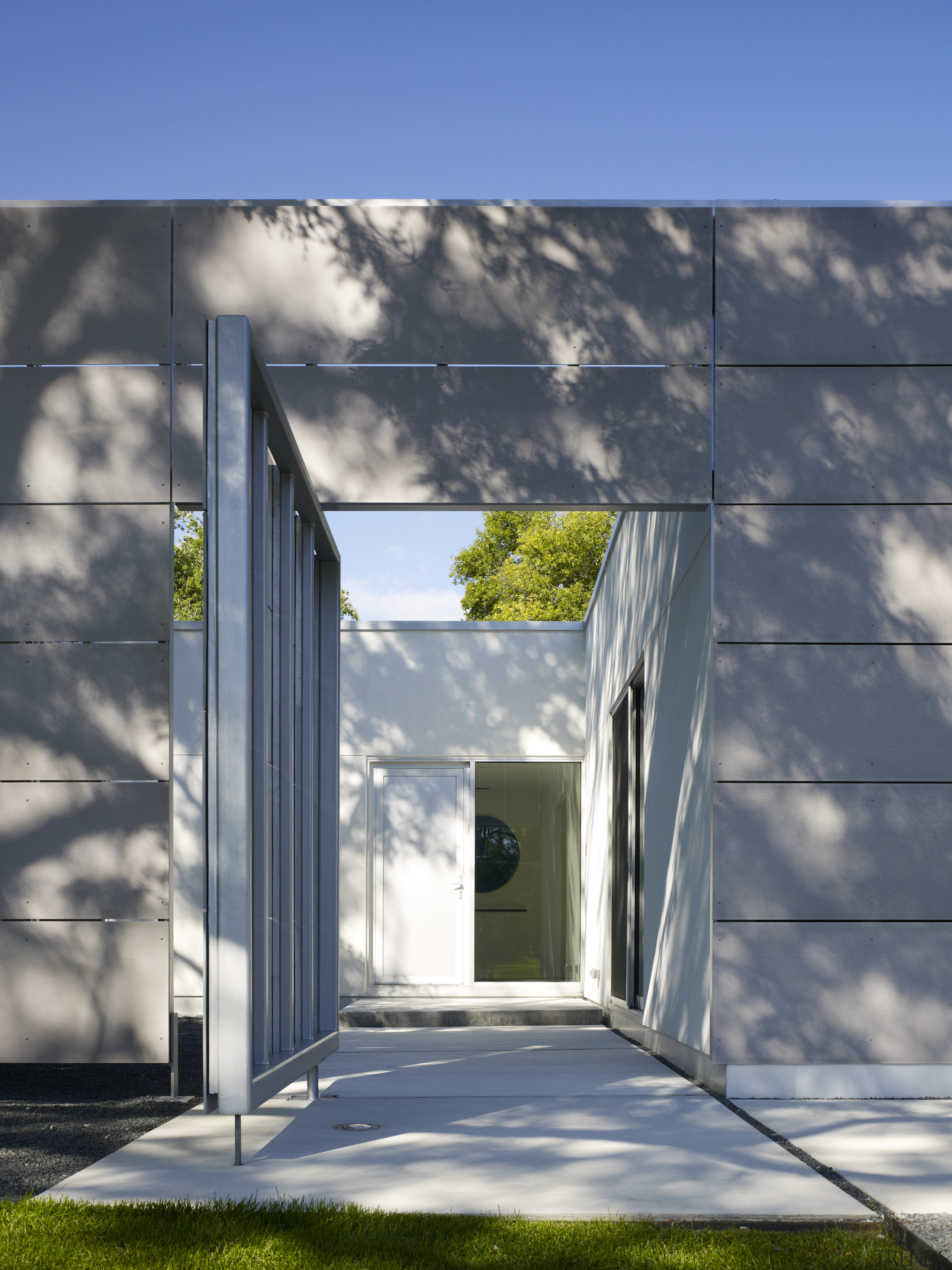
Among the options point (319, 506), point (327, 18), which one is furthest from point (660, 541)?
point (327, 18)

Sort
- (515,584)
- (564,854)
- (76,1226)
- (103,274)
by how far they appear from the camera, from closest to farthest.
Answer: (76,1226) < (103,274) < (564,854) < (515,584)

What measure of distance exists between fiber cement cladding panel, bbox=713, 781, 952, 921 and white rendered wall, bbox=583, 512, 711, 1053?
0.43 ft

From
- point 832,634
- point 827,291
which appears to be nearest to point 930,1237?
point 832,634

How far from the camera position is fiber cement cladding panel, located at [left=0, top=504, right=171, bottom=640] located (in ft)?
15.7

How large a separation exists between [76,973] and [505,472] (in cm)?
283

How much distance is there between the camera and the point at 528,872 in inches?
399

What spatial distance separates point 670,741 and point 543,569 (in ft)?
65.2

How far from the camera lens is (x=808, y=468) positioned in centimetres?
493

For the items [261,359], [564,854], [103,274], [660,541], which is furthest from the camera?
[564,854]

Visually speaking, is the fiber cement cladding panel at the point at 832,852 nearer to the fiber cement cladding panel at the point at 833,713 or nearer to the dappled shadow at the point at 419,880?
the fiber cement cladding panel at the point at 833,713

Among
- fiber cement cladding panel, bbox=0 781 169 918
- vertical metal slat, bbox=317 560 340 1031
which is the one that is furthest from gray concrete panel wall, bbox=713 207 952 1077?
fiber cement cladding panel, bbox=0 781 169 918

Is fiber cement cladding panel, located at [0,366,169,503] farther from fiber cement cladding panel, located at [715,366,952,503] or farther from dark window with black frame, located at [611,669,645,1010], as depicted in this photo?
dark window with black frame, located at [611,669,645,1010]

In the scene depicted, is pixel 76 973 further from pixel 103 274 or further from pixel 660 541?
pixel 660 541

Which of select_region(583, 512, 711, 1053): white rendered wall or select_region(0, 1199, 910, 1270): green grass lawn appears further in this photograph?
select_region(583, 512, 711, 1053): white rendered wall
